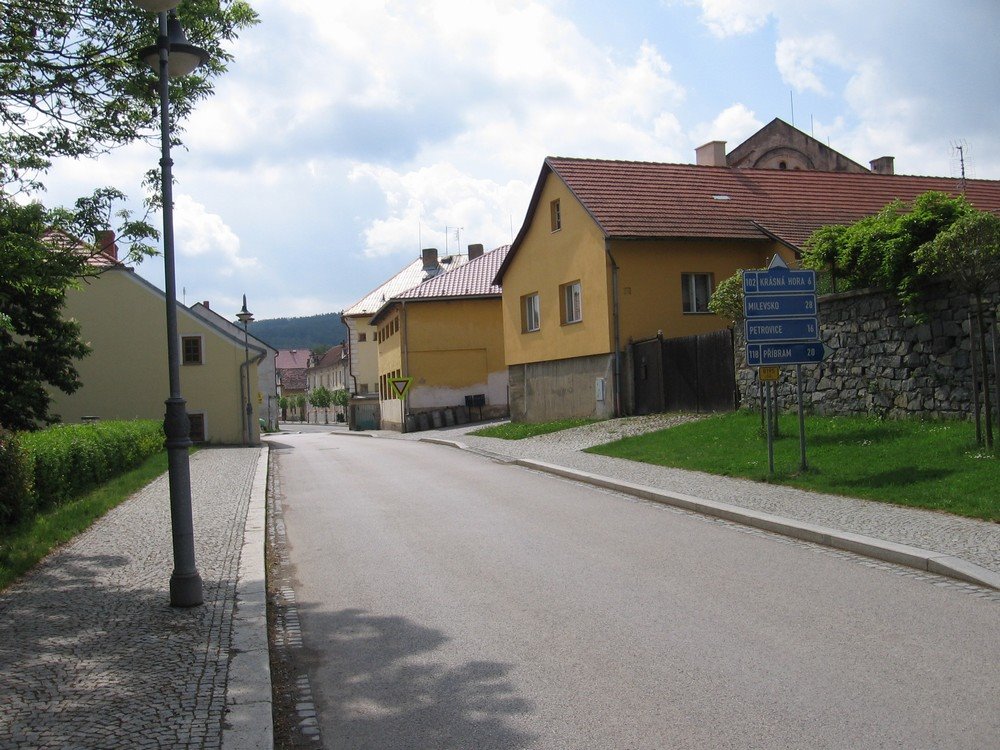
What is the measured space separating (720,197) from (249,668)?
27.3 metres

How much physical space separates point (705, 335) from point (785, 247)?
6.39 m

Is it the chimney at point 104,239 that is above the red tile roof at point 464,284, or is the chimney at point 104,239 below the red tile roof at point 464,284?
below

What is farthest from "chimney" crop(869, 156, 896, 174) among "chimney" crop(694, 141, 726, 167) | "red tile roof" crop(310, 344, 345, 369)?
"red tile roof" crop(310, 344, 345, 369)

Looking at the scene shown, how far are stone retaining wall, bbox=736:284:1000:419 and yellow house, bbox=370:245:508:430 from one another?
90.8ft

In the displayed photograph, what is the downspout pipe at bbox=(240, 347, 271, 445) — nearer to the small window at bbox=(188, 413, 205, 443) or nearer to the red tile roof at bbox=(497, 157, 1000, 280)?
the small window at bbox=(188, 413, 205, 443)

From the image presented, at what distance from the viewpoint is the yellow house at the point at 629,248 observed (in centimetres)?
2752

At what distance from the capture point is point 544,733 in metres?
4.43

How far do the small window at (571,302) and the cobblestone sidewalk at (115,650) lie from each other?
66.9 ft

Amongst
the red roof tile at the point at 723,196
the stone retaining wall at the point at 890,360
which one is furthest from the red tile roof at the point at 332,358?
the stone retaining wall at the point at 890,360

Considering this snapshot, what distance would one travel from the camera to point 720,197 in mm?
30250

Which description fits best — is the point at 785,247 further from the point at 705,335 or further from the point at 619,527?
the point at 619,527

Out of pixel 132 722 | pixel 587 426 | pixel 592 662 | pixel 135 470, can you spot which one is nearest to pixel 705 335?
pixel 587 426

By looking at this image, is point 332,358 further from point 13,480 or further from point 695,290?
point 13,480

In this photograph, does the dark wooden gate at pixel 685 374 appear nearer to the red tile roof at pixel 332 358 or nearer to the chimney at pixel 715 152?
the chimney at pixel 715 152
